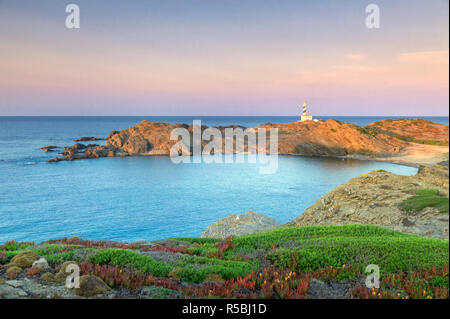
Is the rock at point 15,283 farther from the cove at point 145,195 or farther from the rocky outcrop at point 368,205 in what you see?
the cove at point 145,195

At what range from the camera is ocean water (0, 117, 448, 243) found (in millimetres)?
42000

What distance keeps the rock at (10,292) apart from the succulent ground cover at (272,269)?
0.83m

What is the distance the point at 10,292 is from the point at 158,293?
10.7 ft

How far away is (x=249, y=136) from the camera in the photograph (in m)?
129

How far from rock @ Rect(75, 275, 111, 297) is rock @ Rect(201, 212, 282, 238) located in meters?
19.0

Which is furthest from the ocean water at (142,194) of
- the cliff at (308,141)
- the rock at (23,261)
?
the rock at (23,261)

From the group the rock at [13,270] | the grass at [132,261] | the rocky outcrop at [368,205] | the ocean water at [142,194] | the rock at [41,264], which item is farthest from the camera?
the ocean water at [142,194]

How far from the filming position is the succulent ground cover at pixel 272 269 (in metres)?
7.01

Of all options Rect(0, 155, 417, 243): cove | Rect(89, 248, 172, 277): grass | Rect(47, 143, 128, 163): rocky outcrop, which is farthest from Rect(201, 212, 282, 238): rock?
Rect(47, 143, 128, 163): rocky outcrop

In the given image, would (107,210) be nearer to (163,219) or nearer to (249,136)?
(163,219)

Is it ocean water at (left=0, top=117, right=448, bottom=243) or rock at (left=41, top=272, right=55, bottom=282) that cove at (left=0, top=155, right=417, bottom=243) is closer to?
ocean water at (left=0, top=117, right=448, bottom=243)

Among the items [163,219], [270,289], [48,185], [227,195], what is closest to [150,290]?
[270,289]

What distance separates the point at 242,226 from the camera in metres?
26.5
